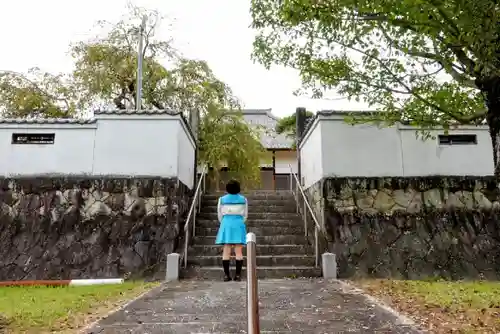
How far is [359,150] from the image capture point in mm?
8422

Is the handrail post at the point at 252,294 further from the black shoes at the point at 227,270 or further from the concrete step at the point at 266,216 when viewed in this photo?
the concrete step at the point at 266,216

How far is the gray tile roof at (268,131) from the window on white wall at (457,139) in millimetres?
8731

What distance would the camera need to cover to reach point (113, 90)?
13367 mm

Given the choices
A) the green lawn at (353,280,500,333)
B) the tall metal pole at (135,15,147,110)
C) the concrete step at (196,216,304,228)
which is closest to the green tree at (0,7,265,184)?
the tall metal pole at (135,15,147,110)

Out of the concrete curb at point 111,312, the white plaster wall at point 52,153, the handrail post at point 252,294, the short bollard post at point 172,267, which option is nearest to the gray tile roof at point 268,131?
the white plaster wall at point 52,153

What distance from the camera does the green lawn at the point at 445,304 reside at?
3.69 metres

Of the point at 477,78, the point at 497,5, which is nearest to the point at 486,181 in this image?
the point at 477,78

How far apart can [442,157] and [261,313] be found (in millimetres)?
6137

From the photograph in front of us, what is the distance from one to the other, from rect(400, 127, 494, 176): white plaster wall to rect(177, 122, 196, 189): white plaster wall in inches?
193

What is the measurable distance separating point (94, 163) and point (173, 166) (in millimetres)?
1720

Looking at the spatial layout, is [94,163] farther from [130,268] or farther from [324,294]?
[324,294]

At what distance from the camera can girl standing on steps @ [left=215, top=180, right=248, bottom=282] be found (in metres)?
6.62

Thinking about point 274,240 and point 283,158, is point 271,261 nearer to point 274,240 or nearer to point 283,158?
point 274,240

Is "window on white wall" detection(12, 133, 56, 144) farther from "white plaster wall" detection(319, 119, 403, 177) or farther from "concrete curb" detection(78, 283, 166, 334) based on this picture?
"white plaster wall" detection(319, 119, 403, 177)
